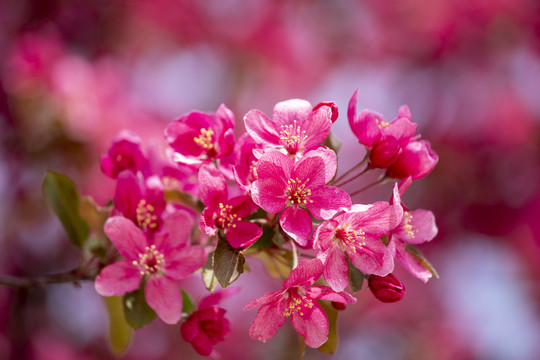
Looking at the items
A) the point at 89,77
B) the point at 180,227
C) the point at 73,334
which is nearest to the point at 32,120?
the point at 89,77

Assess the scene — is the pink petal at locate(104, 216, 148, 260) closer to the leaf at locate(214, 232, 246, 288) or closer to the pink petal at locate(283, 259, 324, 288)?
the leaf at locate(214, 232, 246, 288)

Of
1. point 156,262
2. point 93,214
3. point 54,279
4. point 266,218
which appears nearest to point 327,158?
point 266,218

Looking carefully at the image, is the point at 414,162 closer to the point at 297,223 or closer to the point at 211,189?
the point at 297,223

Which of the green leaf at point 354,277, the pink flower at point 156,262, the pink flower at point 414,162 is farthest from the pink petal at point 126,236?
the pink flower at point 414,162

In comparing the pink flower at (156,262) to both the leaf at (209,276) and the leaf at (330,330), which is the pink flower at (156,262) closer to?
the leaf at (209,276)

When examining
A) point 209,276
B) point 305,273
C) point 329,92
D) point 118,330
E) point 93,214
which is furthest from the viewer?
point 329,92

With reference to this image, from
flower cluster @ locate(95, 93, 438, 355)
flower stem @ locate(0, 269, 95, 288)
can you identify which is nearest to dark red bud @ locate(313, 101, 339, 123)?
flower cluster @ locate(95, 93, 438, 355)

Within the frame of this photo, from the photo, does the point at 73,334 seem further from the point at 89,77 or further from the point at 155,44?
the point at 155,44
